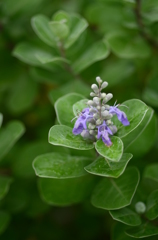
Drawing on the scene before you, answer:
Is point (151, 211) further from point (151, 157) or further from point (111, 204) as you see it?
point (151, 157)

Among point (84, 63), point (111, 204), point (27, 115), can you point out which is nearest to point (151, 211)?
point (111, 204)

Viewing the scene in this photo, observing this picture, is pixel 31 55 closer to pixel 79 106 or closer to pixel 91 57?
pixel 91 57

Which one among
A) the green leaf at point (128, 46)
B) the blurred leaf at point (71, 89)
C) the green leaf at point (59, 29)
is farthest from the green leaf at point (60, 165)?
the green leaf at point (128, 46)

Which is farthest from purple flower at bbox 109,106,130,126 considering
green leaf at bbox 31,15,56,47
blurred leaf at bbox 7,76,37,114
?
blurred leaf at bbox 7,76,37,114

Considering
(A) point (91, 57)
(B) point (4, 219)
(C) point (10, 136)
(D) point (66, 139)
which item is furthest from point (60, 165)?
(A) point (91, 57)

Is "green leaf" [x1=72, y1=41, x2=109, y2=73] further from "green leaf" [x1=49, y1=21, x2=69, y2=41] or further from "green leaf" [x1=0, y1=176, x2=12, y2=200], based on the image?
"green leaf" [x1=0, y1=176, x2=12, y2=200]
